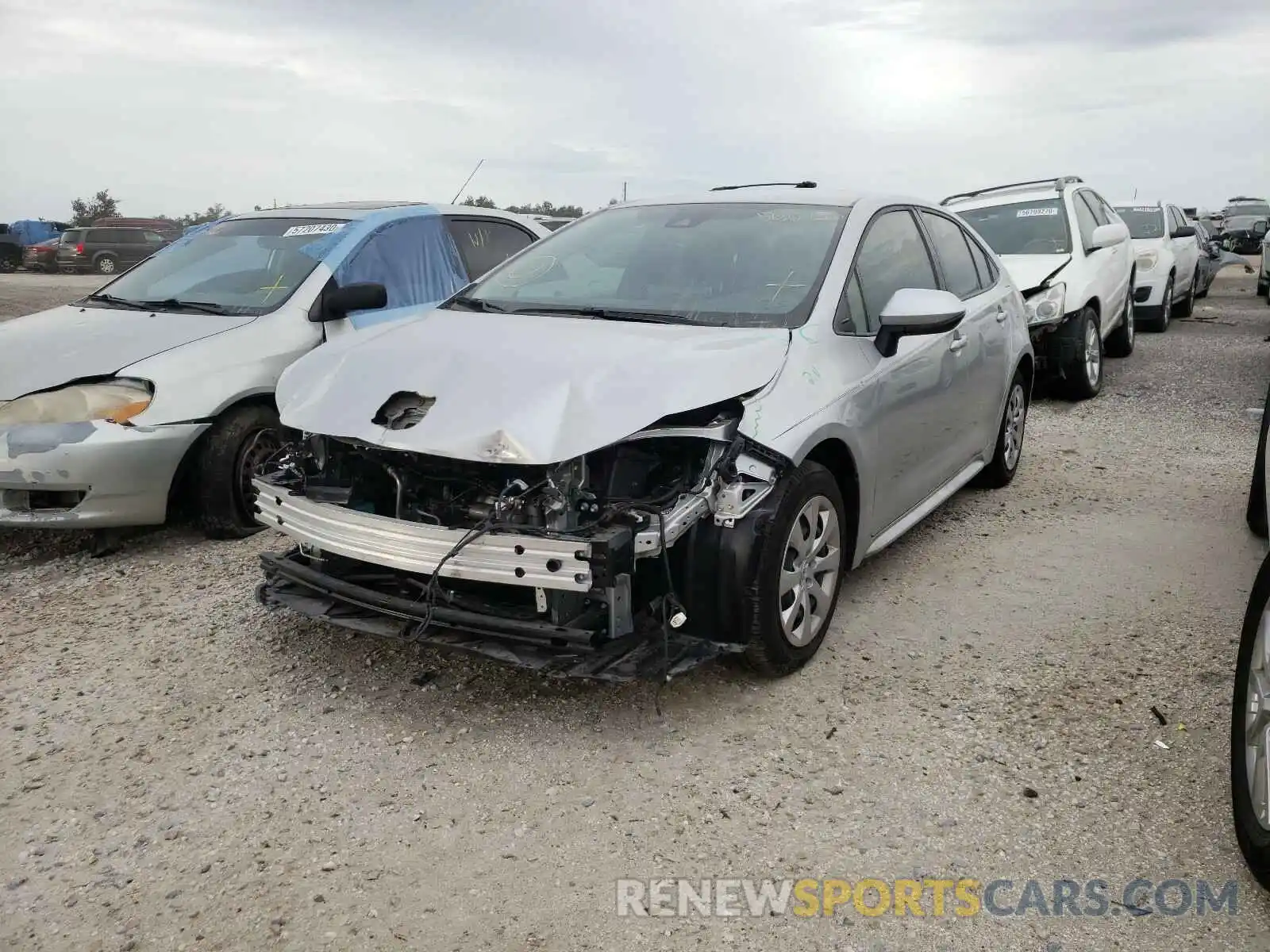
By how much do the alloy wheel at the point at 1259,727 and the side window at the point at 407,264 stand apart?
455 cm

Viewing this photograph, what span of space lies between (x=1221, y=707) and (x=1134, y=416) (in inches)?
202

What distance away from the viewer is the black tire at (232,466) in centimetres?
503

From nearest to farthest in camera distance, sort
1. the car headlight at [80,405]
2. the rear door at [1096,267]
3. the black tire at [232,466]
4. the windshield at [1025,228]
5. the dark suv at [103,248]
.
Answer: the car headlight at [80,405] < the black tire at [232,466] < the rear door at [1096,267] < the windshield at [1025,228] < the dark suv at [103,248]

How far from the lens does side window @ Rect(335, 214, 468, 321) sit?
5879mm

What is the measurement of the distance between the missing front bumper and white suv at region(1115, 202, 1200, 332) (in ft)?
32.7

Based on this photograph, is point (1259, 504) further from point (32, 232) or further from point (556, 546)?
point (32, 232)

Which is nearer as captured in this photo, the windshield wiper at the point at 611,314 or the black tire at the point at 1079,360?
the windshield wiper at the point at 611,314

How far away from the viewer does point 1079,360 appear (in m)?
8.40

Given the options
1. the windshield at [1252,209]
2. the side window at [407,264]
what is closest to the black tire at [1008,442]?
the side window at [407,264]

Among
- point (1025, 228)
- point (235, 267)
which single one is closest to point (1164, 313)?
point (1025, 228)

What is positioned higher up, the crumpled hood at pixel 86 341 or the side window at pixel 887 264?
the side window at pixel 887 264

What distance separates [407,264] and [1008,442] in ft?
12.0

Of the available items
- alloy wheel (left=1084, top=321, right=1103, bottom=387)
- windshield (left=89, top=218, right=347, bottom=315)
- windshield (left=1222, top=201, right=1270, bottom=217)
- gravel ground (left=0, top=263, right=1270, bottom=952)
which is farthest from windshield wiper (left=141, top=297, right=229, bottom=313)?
windshield (left=1222, top=201, right=1270, bottom=217)

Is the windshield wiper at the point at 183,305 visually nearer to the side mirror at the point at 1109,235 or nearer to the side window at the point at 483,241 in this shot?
the side window at the point at 483,241
